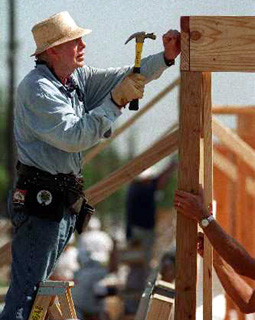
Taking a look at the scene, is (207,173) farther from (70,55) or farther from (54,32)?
(54,32)

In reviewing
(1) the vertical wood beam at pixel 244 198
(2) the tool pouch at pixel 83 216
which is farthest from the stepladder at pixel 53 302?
(1) the vertical wood beam at pixel 244 198

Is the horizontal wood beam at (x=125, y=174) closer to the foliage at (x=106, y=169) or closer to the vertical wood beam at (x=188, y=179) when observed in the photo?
the vertical wood beam at (x=188, y=179)

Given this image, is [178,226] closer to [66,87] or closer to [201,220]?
[201,220]

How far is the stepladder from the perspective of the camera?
536 cm

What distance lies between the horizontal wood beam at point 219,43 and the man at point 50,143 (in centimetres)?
26

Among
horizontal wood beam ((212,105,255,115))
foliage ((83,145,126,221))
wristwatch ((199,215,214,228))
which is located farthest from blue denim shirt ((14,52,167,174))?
foliage ((83,145,126,221))

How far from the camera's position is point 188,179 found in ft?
16.8

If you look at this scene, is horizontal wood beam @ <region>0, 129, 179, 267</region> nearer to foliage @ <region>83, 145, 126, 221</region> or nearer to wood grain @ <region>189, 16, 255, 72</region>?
wood grain @ <region>189, 16, 255, 72</region>

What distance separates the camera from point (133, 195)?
12.7 meters

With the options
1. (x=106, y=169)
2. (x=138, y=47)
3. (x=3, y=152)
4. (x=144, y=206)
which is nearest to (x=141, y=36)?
(x=138, y=47)

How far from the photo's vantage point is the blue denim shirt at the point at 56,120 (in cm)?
520

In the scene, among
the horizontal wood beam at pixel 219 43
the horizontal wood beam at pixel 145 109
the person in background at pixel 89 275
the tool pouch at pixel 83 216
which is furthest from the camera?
the person in background at pixel 89 275

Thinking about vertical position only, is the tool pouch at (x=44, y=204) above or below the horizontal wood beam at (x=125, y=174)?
below

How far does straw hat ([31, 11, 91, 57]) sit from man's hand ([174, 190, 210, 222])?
0.89m
